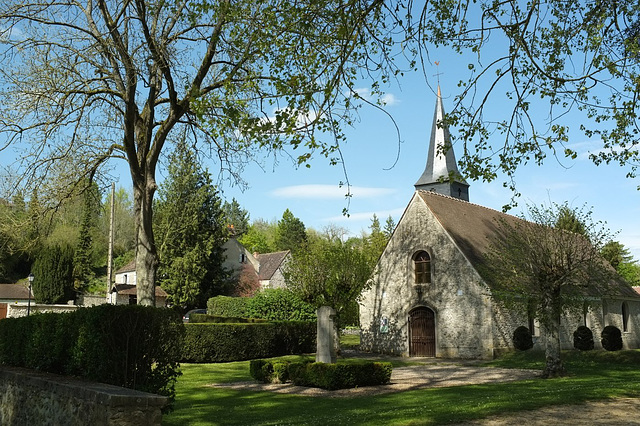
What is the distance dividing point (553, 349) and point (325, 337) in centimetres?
676

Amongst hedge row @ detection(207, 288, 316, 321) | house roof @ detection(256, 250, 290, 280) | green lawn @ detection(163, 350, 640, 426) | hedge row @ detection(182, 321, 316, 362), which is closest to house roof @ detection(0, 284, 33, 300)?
house roof @ detection(256, 250, 290, 280)

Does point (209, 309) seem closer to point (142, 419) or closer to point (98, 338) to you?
point (98, 338)

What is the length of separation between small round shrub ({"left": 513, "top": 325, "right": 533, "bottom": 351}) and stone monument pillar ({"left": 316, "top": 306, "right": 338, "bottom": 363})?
11802mm

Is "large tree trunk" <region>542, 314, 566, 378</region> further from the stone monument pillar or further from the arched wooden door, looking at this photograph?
the arched wooden door

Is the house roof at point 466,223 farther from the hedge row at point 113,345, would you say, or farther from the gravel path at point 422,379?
the hedge row at point 113,345

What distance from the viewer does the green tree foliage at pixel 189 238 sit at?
1768 inches

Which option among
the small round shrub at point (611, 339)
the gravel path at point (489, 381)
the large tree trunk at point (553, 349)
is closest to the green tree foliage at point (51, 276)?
the gravel path at point (489, 381)

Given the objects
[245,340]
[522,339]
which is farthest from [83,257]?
[522,339]

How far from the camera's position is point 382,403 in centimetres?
1298

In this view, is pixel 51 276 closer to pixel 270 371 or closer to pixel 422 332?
pixel 422 332

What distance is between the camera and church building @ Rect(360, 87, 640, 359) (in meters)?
26.6

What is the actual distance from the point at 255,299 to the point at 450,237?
11927 mm

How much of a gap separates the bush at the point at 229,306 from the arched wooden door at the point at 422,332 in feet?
33.1

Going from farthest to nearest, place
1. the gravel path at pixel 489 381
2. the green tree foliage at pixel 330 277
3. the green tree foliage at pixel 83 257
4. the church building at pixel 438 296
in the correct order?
the green tree foliage at pixel 83 257
the church building at pixel 438 296
the green tree foliage at pixel 330 277
the gravel path at pixel 489 381
